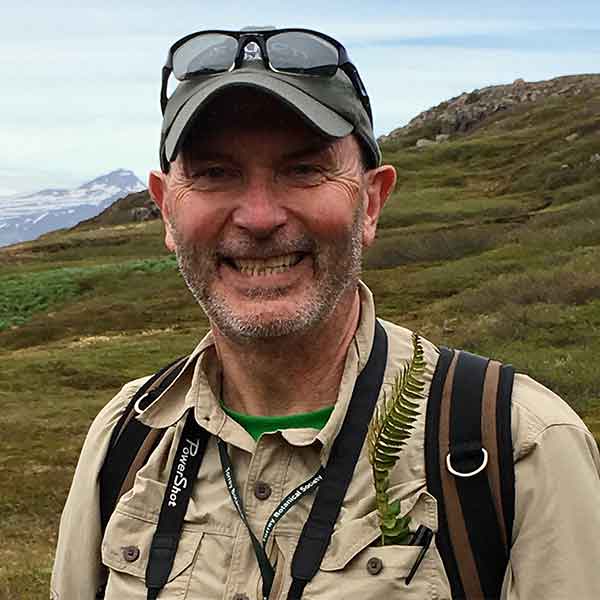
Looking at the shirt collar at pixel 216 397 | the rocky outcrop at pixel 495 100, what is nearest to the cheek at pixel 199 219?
the shirt collar at pixel 216 397

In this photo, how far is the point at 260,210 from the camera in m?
4.26

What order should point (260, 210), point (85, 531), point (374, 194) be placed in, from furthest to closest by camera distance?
point (374, 194)
point (85, 531)
point (260, 210)

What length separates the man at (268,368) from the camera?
153 inches

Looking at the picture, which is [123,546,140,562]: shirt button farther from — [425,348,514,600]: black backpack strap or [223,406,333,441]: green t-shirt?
[425,348,514,600]: black backpack strap

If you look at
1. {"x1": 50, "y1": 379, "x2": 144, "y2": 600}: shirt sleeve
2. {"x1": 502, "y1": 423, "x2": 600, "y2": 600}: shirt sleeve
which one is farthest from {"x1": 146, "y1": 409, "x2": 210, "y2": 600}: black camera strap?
{"x1": 502, "y1": 423, "x2": 600, "y2": 600}: shirt sleeve

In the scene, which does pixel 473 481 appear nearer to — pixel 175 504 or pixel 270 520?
pixel 270 520

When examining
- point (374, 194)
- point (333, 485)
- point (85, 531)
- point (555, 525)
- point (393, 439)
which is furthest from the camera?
point (374, 194)

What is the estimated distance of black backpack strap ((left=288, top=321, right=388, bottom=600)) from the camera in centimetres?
390

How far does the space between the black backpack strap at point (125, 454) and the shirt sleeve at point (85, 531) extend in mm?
31

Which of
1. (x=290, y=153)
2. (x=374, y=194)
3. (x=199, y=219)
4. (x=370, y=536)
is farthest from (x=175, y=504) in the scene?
(x=374, y=194)

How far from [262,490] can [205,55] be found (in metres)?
2.01

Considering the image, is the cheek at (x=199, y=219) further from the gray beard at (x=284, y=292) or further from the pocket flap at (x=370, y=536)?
the pocket flap at (x=370, y=536)

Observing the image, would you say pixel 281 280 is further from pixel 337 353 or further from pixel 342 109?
pixel 342 109

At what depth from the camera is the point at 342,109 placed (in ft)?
14.2
